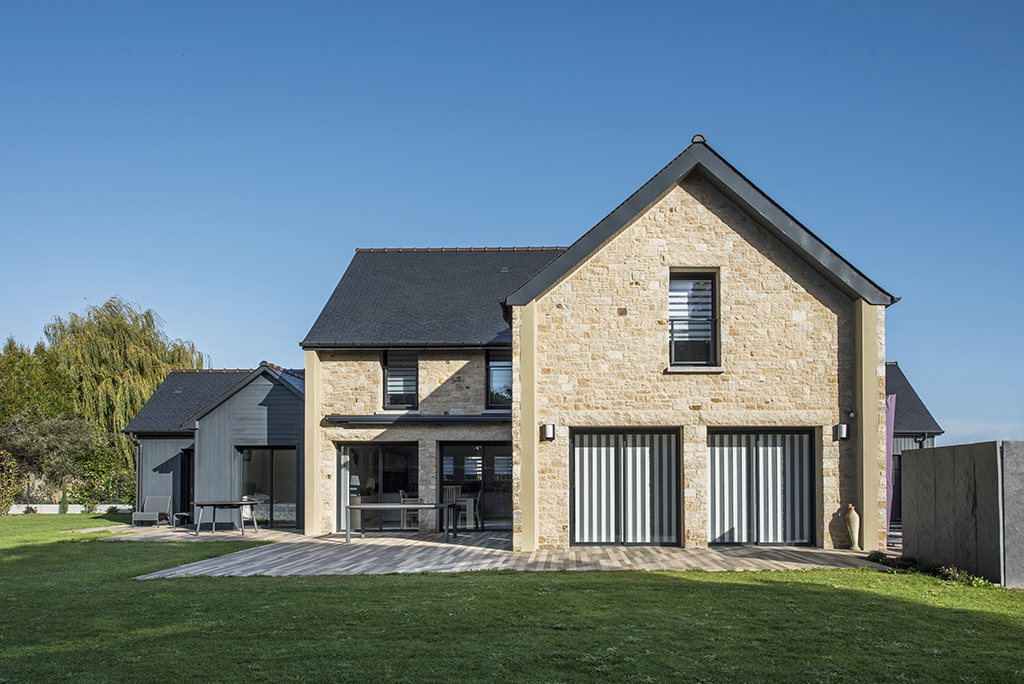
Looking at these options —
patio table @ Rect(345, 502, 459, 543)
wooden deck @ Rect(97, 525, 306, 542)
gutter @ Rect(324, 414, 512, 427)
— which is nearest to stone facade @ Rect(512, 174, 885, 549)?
patio table @ Rect(345, 502, 459, 543)

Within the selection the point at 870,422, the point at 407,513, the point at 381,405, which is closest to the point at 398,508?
the point at 407,513

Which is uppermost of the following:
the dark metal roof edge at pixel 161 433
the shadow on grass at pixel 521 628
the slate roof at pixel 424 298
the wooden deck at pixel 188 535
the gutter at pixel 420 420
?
the slate roof at pixel 424 298

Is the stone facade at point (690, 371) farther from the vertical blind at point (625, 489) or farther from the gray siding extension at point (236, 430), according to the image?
the gray siding extension at point (236, 430)

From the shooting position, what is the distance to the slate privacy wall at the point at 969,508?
10.7m

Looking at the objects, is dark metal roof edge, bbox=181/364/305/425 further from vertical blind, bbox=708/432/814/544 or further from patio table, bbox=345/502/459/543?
vertical blind, bbox=708/432/814/544

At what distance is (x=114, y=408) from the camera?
32500mm

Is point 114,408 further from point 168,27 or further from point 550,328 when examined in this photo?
point 550,328

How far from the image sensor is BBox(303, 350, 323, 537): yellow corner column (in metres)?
19.4

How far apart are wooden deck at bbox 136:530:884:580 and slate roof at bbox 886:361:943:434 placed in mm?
9617

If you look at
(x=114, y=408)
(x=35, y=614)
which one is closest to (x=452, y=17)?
(x=35, y=614)

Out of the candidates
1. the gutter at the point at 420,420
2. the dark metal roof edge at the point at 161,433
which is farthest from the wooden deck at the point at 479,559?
the dark metal roof edge at the point at 161,433

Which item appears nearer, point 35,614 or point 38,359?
point 35,614

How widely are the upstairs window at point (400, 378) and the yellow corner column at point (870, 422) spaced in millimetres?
10289

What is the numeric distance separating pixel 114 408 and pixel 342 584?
25.5m
